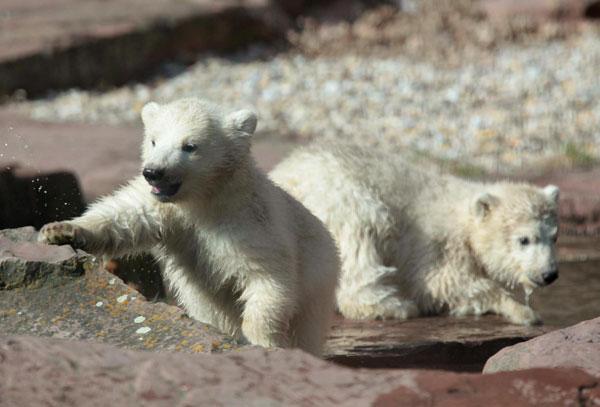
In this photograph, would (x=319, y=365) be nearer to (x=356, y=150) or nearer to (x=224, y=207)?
(x=224, y=207)

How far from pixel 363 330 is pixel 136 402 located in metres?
3.21

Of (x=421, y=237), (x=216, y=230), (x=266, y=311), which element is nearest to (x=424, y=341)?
(x=421, y=237)

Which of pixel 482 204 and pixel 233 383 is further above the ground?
pixel 482 204

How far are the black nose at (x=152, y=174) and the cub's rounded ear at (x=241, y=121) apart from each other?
0.49 meters

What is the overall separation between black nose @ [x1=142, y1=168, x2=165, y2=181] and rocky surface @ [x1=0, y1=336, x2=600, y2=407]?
1.18 m

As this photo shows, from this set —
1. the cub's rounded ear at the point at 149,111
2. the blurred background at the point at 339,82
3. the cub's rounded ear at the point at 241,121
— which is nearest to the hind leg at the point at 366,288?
the blurred background at the point at 339,82

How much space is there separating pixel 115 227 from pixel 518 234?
3.16 metres

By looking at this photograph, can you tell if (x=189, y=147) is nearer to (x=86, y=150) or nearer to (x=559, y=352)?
(x=559, y=352)

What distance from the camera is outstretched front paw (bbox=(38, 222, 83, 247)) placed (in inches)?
149

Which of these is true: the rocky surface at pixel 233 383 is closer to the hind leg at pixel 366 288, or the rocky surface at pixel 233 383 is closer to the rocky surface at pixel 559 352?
the rocky surface at pixel 559 352

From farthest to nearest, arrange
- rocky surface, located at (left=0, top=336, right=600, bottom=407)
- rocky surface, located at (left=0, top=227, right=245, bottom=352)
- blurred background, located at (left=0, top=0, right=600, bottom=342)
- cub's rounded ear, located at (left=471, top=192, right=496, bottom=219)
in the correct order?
Answer: 1. blurred background, located at (left=0, top=0, right=600, bottom=342)
2. cub's rounded ear, located at (left=471, top=192, right=496, bottom=219)
3. rocky surface, located at (left=0, top=227, right=245, bottom=352)
4. rocky surface, located at (left=0, top=336, right=600, bottom=407)

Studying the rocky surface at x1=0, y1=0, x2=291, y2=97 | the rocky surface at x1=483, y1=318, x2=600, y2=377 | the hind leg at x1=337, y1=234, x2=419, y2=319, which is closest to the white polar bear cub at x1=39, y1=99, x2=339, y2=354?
the rocky surface at x1=483, y1=318, x2=600, y2=377

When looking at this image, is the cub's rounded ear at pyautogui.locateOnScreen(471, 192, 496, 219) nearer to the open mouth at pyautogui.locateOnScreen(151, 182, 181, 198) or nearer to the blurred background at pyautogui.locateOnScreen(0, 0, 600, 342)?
the blurred background at pyautogui.locateOnScreen(0, 0, 600, 342)

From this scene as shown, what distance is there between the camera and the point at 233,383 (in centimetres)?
267
